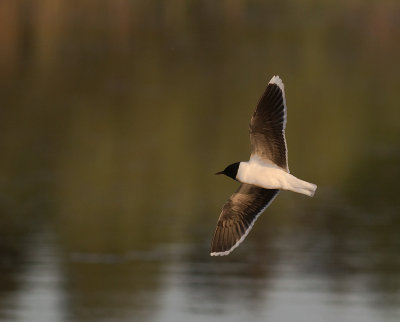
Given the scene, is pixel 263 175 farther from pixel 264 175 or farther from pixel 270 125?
pixel 270 125

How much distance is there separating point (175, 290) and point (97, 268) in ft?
3.75

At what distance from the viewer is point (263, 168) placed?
7.73 metres

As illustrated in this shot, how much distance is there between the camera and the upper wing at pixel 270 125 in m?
7.82

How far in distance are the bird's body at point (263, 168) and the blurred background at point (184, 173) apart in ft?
12.6

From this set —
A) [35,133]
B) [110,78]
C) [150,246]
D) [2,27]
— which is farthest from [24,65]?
[150,246]

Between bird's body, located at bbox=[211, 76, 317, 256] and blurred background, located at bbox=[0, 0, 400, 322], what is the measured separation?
385cm

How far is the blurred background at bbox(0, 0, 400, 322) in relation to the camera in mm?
12891

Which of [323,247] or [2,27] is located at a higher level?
[2,27]

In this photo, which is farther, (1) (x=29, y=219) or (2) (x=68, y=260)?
(1) (x=29, y=219)

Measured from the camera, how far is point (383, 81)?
25.8m

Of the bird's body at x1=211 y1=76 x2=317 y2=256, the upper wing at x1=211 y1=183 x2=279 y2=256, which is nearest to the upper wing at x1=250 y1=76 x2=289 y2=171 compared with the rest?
the bird's body at x1=211 y1=76 x2=317 y2=256

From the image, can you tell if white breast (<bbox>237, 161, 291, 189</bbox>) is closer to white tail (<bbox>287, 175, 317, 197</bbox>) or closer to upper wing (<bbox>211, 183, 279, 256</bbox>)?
white tail (<bbox>287, 175, 317, 197</bbox>)

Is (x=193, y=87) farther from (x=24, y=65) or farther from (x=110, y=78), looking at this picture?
(x=24, y=65)

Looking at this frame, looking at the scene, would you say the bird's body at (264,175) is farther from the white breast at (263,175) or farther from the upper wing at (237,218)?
the upper wing at (237,218)
